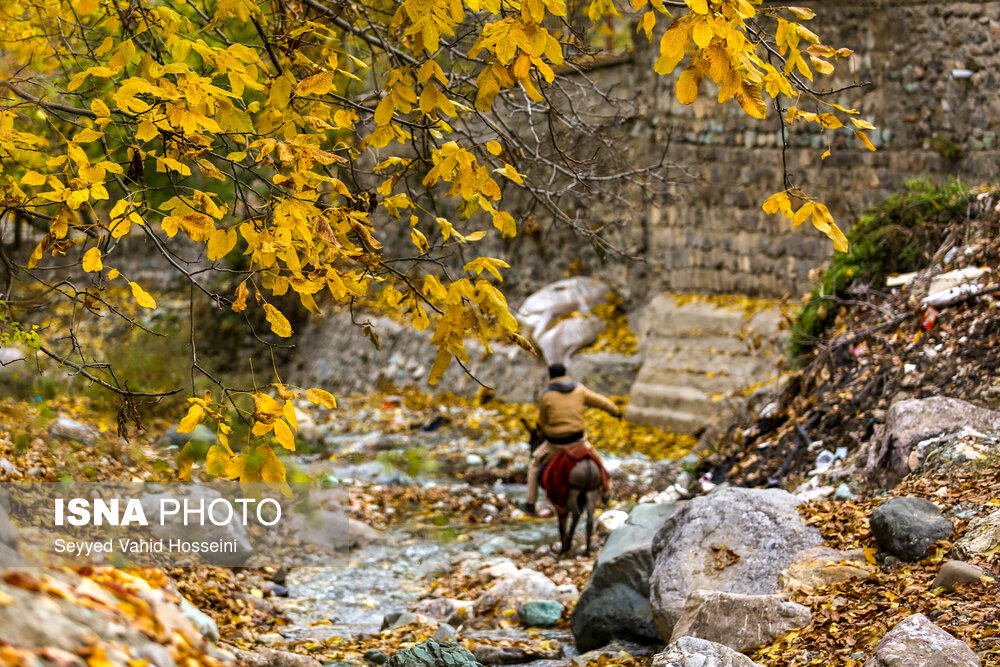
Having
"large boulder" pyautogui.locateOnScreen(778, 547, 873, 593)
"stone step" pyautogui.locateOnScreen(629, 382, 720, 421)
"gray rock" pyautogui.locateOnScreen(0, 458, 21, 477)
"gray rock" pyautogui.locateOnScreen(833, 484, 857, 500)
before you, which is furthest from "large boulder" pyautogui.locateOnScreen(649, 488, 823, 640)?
"stone step" pyautogui.locateOnScreen(629, 382, 720, 421)

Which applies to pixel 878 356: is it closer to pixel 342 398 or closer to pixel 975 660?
pixel 975 660

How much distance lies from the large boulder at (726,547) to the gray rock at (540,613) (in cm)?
85

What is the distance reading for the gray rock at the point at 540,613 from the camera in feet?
18.3

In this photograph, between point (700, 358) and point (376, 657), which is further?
point (700, 358)

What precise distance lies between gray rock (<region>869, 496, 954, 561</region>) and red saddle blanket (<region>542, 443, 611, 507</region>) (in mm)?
2826

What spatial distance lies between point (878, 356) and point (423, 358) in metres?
8.08

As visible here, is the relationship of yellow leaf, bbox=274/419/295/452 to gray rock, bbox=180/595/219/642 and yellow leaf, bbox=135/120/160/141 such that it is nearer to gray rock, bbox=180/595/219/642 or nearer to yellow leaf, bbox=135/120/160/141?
yellow leaf, bbox=135/120/160/141

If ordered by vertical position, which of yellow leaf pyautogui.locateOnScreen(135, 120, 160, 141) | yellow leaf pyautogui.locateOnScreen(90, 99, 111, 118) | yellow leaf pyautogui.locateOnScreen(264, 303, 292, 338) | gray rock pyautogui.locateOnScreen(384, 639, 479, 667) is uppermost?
yellow leaf pyautogui.locateOnScreen(90, 99, 111, 118)

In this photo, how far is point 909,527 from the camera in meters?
4.39

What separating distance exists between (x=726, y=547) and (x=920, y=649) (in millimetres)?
1605

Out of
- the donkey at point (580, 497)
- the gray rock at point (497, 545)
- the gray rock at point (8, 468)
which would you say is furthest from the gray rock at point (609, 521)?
the gray rock at point (8, 468)

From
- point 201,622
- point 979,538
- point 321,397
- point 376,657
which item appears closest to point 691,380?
point 979,538

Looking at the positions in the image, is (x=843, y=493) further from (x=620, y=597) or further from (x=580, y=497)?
(x=580, y=497)

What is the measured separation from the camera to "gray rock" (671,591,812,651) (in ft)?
13.1
